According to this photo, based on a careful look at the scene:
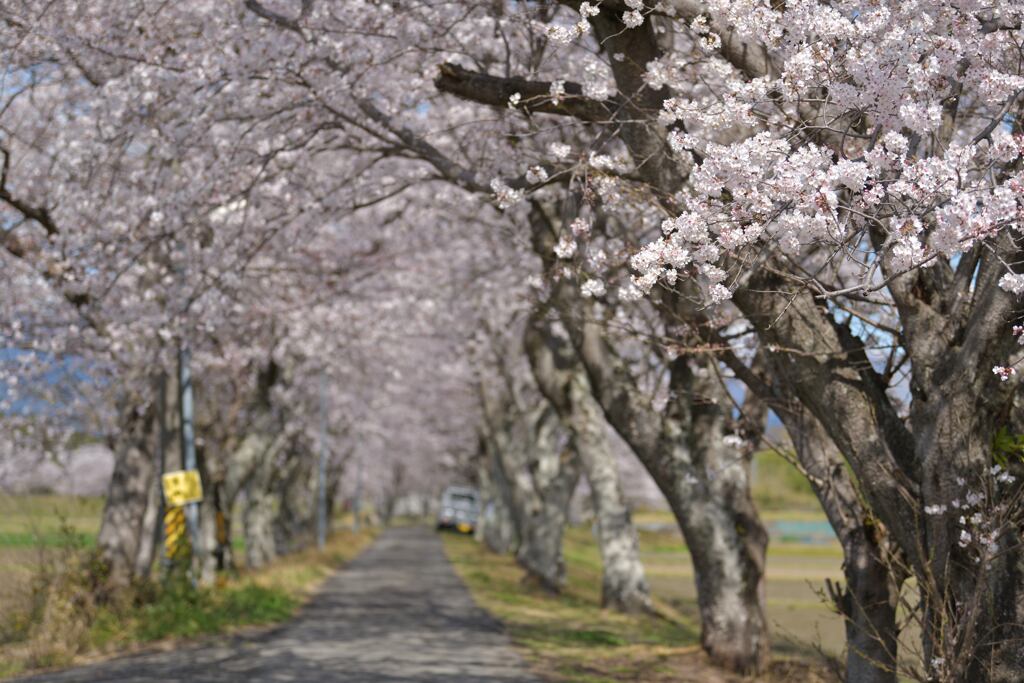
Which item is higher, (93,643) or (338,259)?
(338,259)

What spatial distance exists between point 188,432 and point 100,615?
346 centimetres

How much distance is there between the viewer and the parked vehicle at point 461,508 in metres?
71.7

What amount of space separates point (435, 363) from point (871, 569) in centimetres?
3275

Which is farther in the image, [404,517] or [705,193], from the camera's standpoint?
[404,517]

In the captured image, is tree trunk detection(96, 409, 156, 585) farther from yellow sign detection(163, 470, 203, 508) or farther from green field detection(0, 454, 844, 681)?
yellow sign detection(163, 470, 203, 508)

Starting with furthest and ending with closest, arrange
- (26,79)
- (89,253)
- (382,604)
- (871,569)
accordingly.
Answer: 1. (382,604)
2. (26,79)
3. (89,253)
4. (871,569)

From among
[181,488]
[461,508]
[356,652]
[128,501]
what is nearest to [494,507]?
[461,508]

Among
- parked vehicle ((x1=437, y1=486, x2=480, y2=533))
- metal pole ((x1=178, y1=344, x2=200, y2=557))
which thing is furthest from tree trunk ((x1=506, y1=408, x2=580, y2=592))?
parked vehicle ((x1=437, y1=486, x2=480, y2=533))

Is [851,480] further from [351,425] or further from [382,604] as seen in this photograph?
[351,425]

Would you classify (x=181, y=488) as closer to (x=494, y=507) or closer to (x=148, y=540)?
(x=148, y=540)

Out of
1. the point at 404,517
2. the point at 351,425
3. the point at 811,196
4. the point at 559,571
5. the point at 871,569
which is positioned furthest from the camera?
the point at 404,517

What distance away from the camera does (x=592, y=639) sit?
48.5ft

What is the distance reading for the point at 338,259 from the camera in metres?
20.9

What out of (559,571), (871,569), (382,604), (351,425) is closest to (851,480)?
(871,569)
